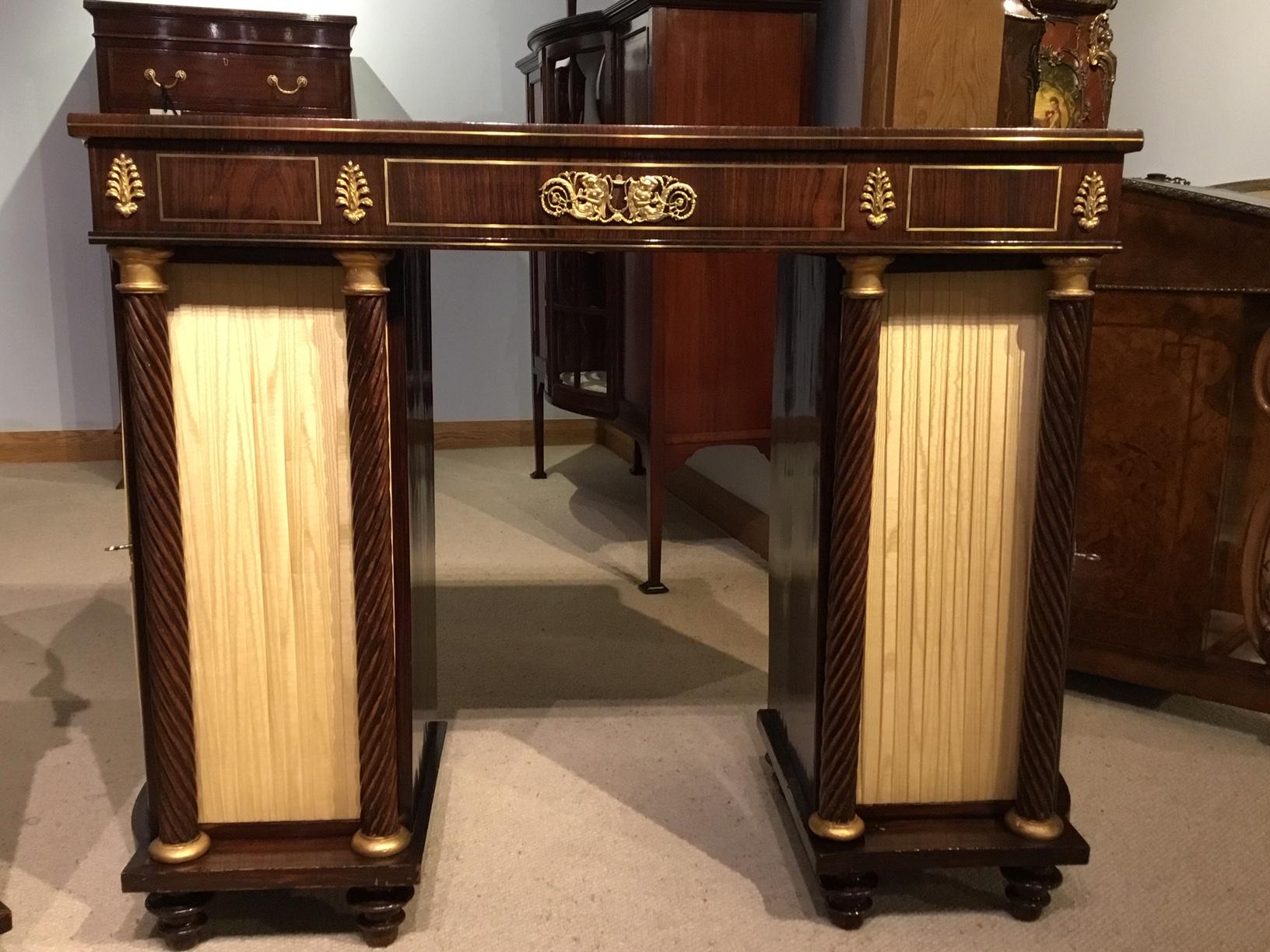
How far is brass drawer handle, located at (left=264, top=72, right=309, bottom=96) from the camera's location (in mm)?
3117

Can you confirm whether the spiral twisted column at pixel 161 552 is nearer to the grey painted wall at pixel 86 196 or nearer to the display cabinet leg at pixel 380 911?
the display cabinet leg at pixel 380 911

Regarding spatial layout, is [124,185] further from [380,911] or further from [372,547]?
[380,911]

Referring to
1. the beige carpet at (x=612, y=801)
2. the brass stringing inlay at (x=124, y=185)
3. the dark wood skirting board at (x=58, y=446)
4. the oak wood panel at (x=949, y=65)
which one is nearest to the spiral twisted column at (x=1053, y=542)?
the beige carpet at (x=612, y=801)

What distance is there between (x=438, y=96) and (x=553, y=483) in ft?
4.86

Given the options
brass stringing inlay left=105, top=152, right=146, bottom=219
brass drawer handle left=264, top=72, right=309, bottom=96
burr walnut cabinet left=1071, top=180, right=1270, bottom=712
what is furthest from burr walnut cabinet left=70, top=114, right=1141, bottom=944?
brass drawer handle left=264, top=72, right=309, bottom=96

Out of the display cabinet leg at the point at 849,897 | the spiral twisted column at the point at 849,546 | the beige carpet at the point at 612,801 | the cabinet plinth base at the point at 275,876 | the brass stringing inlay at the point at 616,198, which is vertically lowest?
the beige carpet at the point at 612,801

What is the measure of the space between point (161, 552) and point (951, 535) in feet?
3.14

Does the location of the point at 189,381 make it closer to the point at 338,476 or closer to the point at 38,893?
the point at 338,476

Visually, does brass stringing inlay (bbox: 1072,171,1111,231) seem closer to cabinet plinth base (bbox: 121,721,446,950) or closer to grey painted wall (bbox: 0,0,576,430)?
cabinet plinth base (bbox: 121,721,446,950)

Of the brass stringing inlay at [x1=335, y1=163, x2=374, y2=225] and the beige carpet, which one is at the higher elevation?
the brass stringing inlay at [x1=335, y1=163, x2=374, y2=225]

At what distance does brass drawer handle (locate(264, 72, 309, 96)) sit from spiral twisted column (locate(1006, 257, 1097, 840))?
8.22ft

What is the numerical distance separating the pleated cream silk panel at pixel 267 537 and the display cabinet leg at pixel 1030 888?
852 millimetres

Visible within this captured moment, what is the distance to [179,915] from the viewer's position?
1329 mm

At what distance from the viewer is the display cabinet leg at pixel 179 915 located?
4.37 feet
